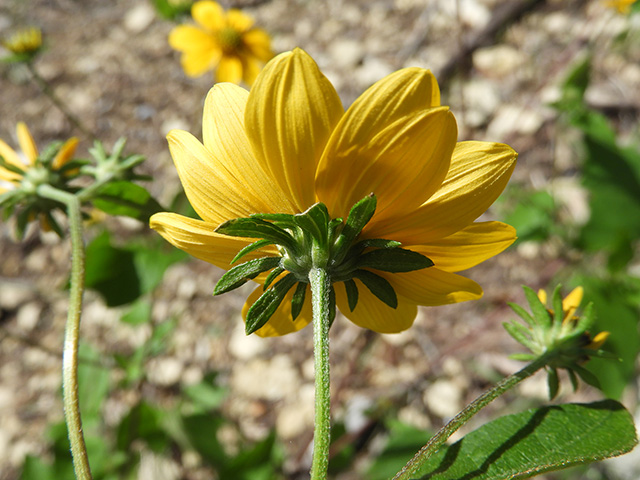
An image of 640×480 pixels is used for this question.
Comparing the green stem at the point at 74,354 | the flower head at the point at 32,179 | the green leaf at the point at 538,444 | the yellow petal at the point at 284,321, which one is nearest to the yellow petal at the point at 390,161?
the yellow petal at the point at 284,321

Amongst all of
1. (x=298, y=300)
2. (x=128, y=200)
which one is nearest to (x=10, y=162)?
(x=128, y=200)

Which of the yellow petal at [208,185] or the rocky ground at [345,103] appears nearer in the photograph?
the yellow petal at [208,185]

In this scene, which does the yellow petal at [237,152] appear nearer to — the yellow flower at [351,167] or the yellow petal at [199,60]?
the yellow flower at [351,167]

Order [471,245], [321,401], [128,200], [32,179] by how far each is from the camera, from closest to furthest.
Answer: [321,401] < [471,245] < [128,200] < [32,179]

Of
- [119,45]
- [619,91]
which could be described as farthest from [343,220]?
[119,45]

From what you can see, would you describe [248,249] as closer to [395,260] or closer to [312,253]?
[312,253]

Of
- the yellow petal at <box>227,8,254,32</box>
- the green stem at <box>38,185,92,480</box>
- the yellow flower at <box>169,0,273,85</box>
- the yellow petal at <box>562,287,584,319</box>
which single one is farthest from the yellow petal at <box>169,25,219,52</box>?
the yellow petal at <box>562,287,584,319</box>
